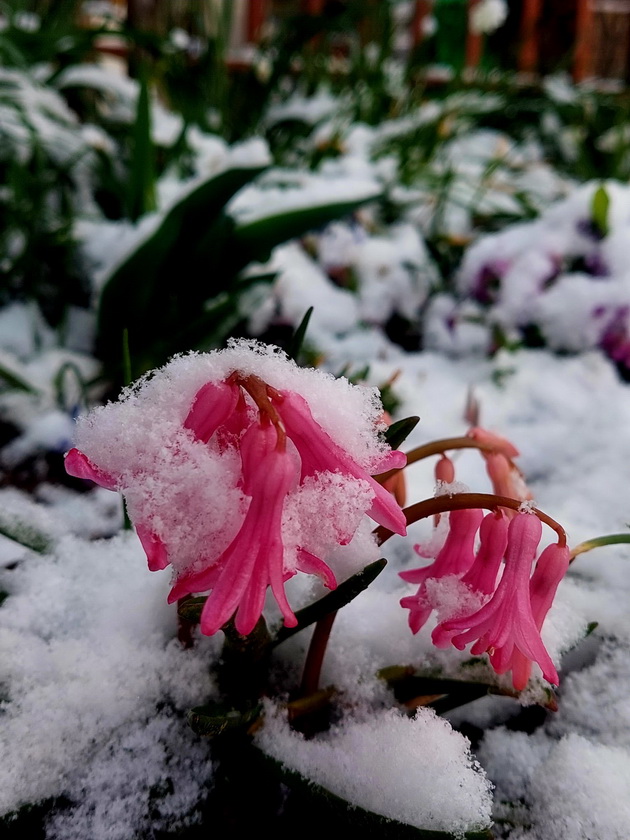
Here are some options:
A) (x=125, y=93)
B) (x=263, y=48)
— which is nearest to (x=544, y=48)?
(x=263, y=48)

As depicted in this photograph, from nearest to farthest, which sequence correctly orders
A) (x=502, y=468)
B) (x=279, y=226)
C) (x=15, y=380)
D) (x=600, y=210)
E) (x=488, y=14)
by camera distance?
(x=502, y=468) → (x=15, y=380) → (x=279, y=226) → (x=600, y=210) → (x=488, y=14)

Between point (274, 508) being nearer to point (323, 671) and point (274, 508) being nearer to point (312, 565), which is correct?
point (312, 565)

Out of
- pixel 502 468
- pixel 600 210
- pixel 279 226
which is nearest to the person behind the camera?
pixel 502 468

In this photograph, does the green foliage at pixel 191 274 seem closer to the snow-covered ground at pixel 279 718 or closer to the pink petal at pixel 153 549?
the snow-covered ground at pixel 279 718

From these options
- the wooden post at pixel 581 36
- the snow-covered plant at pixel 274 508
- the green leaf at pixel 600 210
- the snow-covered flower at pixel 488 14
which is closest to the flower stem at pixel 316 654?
the snow-covered plant at pixel 274 508

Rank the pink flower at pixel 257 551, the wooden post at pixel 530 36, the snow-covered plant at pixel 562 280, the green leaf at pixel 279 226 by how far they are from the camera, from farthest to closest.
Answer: the wooden post at pixel 530 36 → the snow-covered plant at pixel 562 280 → the green leaf at pixel 279 226 → the pink flower at pixel 257 551

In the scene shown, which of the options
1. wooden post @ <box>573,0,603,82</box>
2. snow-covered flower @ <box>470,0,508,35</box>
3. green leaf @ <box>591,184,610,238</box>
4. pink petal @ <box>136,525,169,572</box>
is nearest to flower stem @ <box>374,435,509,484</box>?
pink petal @ <box>136,525,169,572</box>

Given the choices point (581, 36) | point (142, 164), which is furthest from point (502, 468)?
point (581, 36)
